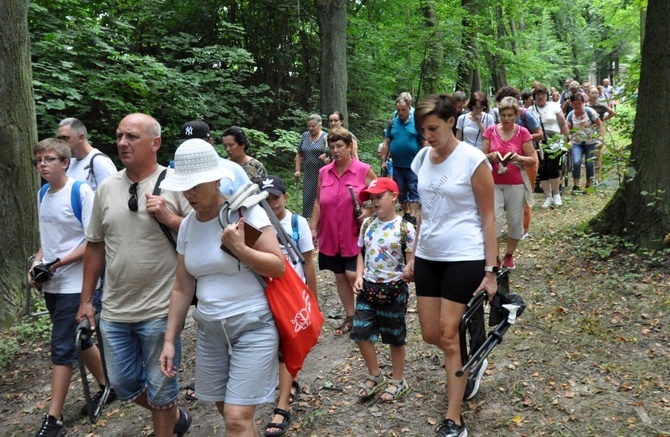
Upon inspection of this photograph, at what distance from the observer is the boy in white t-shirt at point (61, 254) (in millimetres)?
4348

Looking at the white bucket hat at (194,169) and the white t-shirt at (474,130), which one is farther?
the white t-shirt at (474,130)

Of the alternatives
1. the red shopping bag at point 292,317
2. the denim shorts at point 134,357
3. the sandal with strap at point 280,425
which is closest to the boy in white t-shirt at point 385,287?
the sandal with strap at point 280,425

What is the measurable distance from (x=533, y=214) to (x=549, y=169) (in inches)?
41.8

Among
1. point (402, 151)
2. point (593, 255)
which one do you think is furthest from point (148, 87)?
point (593, 255)

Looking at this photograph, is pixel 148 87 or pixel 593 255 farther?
pixel 148 87

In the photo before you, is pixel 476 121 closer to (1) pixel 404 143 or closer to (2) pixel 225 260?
(1) pixel 404 143

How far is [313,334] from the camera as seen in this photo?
3191 millimetres

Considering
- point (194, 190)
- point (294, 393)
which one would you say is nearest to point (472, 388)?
point (294, 393)

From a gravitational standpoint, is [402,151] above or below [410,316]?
above

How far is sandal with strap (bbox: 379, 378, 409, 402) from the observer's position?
442 cm

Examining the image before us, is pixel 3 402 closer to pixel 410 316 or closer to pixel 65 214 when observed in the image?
pixel 65 214

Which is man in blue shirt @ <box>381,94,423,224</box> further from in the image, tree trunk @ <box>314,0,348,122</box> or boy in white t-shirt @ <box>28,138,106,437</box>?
boy in white t-shirt @ <box>28,138,106,437</box>

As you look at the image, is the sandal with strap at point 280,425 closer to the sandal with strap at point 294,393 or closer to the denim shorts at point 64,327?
the sandal with strap at point 294,393

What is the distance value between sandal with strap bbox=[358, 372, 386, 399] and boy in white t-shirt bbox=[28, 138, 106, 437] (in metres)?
2.24
